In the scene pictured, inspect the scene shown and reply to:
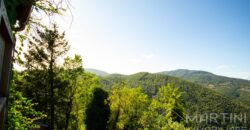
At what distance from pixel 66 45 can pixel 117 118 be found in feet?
45.9

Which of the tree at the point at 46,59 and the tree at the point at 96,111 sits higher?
the tree at the point at 46,59

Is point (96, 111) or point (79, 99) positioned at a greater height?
point (79, 99)

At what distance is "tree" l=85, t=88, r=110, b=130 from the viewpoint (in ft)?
91.4

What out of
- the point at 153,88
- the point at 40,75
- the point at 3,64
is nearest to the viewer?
the point at 3,64

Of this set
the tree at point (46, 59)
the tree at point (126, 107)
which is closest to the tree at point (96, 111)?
the tree at point (126, 107)

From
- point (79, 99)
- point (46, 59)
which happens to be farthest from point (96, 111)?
point (46, 59)

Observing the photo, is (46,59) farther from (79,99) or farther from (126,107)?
(126,107)

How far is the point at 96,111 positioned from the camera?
91.8ft

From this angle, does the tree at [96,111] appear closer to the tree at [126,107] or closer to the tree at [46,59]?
the tree at [126,107]

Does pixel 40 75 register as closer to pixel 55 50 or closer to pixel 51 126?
pixel 55 50

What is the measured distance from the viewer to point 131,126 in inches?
1332

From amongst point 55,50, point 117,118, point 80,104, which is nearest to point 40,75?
point 55,50

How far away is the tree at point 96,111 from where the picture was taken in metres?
27.9

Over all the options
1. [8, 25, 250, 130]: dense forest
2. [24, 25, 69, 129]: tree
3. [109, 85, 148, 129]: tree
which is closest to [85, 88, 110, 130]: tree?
[8, 25, 250, 130]: dense forest
